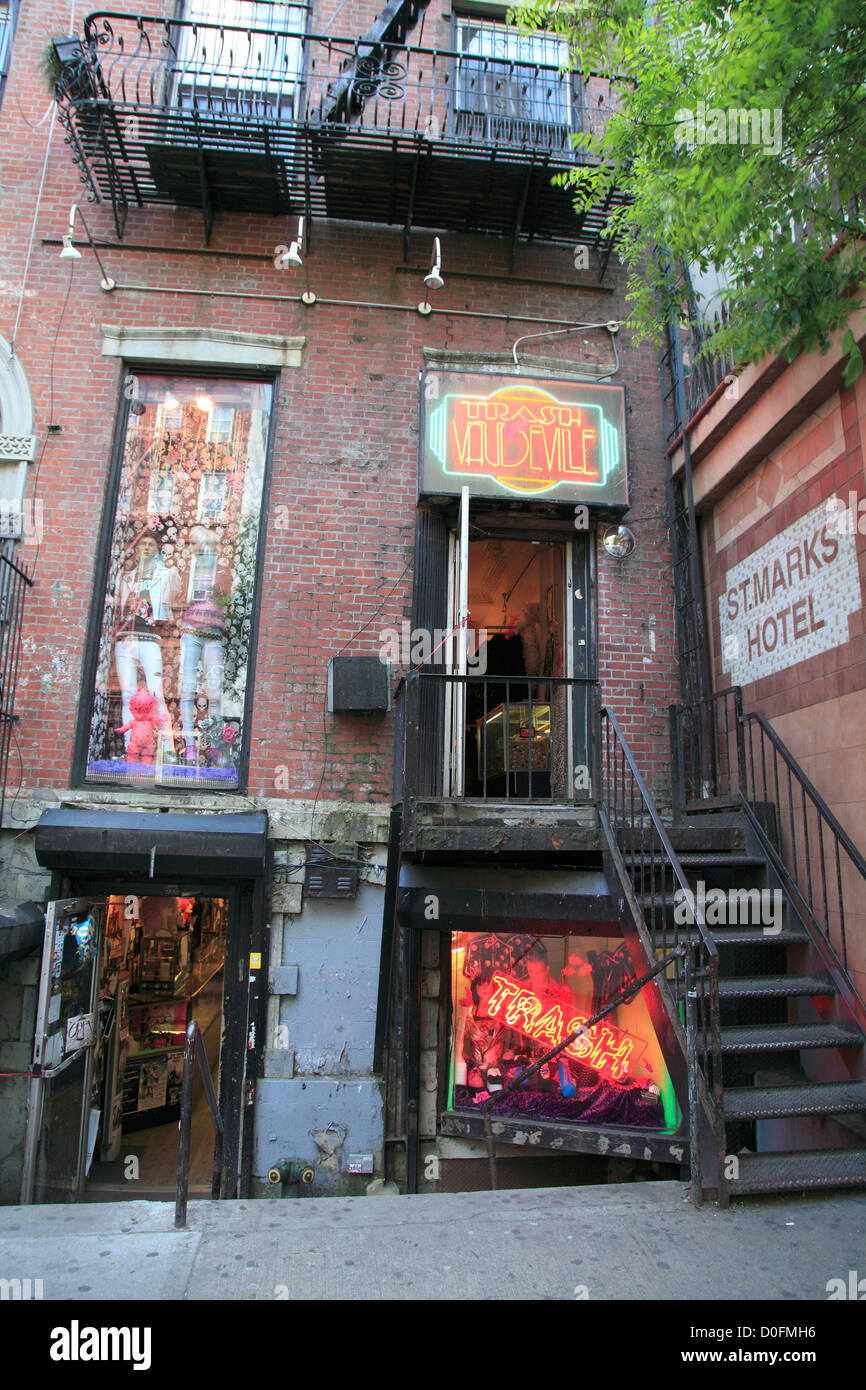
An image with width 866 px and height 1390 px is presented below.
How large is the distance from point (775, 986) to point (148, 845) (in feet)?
14.6

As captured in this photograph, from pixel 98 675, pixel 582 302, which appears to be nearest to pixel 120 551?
pixel 98 675

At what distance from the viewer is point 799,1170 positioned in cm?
405

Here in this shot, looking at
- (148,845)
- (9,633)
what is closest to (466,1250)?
(148,845)

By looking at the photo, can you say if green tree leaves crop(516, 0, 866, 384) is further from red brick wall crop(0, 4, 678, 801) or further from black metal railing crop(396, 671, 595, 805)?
black metal railing crop(396, 671, 595, 805)

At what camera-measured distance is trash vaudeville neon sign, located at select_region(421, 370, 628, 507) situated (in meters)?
7.04

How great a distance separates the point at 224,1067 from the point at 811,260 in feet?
22.3

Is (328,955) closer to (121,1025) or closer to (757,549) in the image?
(121,1025)

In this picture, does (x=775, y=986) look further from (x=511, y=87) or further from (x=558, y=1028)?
(x=511, y=87)

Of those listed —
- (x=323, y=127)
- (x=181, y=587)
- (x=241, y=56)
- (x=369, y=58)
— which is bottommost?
(x=181, y=587)

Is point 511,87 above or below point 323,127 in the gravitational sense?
above

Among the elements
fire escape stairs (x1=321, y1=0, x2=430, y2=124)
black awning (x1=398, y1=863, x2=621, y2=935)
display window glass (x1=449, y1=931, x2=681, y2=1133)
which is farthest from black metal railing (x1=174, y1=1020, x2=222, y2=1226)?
fire escape stairs (x1=321, y1=0, x2=430, y2=124)

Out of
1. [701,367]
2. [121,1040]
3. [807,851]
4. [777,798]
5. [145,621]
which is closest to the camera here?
[807,851]

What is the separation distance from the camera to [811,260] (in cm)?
457

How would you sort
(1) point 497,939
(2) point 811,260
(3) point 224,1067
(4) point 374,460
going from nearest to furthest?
1. (2) point 811,260
2. (3) point 224,1067
3. (1) point 497,939
4. (4) point 374,460
